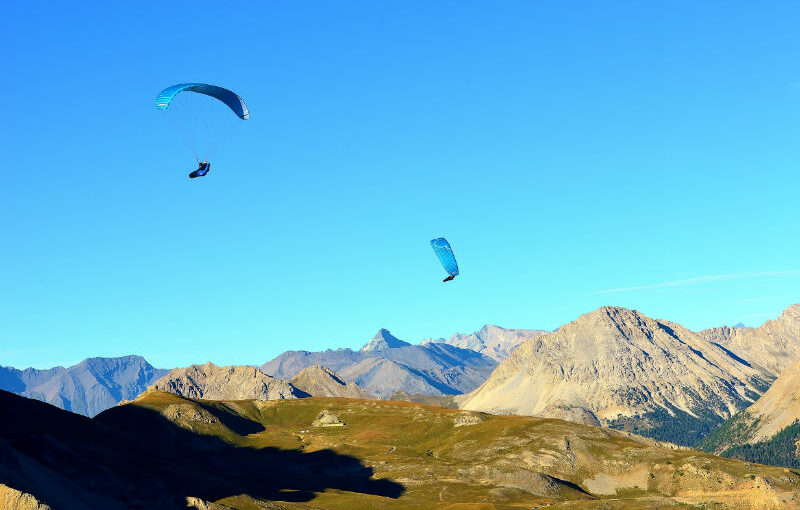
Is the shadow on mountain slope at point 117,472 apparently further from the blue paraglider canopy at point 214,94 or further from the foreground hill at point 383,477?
the blue paraglider canopy at point 214,94

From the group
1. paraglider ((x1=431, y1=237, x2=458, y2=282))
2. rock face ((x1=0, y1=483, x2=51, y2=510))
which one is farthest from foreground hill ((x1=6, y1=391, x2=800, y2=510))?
paraglider ((x1=431, y1=237, x2=458, y2=282))

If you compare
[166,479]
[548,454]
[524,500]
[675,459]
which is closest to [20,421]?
[166,479]

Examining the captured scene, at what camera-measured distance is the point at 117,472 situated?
123 metres

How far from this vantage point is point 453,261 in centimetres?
13112

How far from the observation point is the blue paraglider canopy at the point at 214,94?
317 feet

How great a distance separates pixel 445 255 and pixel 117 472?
63.2m

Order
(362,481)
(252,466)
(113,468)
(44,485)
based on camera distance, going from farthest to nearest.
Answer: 1. (252,466)
2. (362,481)
3. (113,468)
4. (44,485)

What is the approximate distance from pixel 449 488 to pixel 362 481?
2328 centimetres

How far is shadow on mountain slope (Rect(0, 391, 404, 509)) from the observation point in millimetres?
101938

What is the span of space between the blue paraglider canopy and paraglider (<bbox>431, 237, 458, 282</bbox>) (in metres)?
42.0

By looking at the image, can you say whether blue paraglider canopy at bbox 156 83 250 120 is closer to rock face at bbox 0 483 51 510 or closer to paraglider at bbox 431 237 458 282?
paraglider at bbox 431 237 458 282

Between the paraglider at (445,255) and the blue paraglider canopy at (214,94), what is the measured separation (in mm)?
42006

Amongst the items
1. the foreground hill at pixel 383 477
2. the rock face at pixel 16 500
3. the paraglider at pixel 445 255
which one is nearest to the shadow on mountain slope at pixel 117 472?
the foreground hill at pixel 383 477

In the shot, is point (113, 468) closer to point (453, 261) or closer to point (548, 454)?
point (453, 261)
